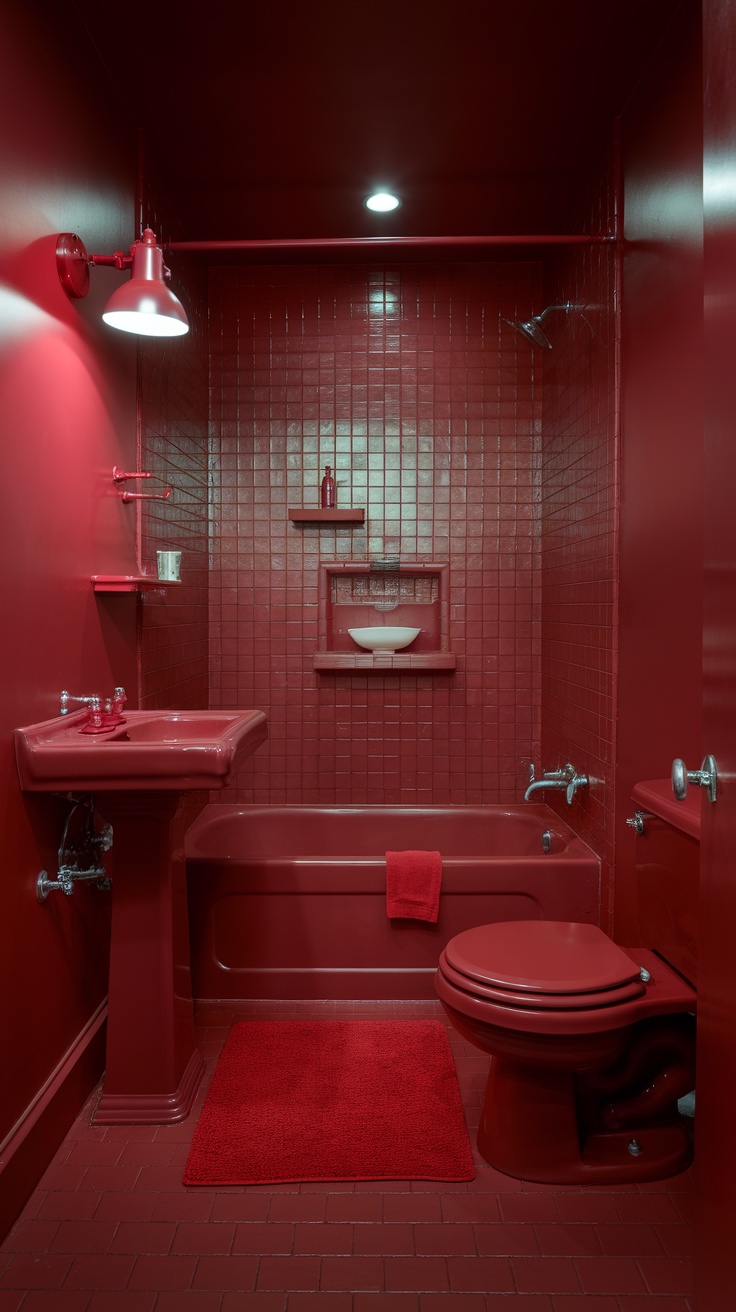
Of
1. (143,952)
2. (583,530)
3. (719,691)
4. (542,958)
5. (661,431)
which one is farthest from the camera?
(583,530)

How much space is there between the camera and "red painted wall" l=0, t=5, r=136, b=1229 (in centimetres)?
182

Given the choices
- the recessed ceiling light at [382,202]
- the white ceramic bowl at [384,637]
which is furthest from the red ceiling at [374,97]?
the white ceramic bowl at [384,637]

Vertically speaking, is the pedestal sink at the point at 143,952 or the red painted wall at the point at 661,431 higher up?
the red painted wall at the point at 661,431

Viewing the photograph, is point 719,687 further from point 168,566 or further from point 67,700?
point 168,566

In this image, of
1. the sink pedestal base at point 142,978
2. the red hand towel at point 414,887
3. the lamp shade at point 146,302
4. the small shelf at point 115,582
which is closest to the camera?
the lamp shade at point 146,302

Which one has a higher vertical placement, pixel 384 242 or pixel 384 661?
pixel 384 242

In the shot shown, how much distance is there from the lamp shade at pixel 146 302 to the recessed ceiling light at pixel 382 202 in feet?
4.25

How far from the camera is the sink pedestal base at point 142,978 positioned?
213 cm

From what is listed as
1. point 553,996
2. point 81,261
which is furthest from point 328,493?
point 553,996

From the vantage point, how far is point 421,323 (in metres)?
3.72

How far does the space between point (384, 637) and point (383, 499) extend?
615 mm

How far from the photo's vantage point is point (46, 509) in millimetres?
2031

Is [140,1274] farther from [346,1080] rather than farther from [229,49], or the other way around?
[229,49]

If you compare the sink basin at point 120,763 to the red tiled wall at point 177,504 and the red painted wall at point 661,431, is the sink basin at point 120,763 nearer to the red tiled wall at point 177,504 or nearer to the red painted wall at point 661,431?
the red tiled wall at point 177,504
